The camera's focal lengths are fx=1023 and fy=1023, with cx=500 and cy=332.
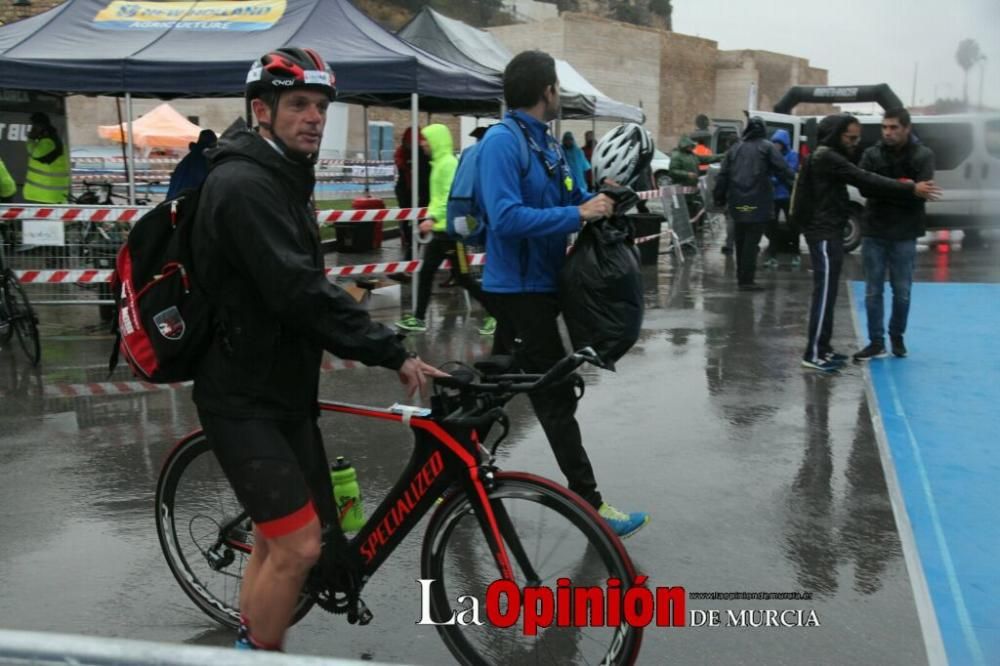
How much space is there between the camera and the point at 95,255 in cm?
977

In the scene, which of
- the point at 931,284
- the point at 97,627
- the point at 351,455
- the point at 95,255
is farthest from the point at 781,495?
the point at 931,284

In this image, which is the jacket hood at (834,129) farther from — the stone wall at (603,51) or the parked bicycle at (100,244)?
the stone wall at (603,51)

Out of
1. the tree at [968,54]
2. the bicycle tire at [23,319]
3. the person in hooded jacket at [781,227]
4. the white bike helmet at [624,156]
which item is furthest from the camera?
the person in hooded jacket at [781,227]

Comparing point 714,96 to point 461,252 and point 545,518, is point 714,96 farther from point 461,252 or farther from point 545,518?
point 545,518

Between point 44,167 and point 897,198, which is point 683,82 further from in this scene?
point 897,198

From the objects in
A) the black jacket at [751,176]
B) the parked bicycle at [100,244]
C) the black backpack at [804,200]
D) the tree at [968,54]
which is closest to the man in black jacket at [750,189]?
the black jacket at [751,176]

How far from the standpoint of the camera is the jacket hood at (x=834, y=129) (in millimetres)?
7742

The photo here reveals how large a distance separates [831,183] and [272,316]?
583 centimetres

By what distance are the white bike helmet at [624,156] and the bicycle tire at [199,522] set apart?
6.52 ft

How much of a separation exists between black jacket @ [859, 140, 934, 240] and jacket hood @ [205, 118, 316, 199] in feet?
19.0

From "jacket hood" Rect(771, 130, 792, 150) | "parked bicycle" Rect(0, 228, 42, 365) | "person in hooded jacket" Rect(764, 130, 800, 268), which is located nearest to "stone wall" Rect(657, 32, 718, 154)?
"person in hooded jacket" Rect(764, 130, 800, 268)

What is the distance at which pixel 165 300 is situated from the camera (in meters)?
2.89

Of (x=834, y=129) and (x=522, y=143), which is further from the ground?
(x=834, y=129)

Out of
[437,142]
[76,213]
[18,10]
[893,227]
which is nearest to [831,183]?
[893,227]
